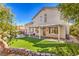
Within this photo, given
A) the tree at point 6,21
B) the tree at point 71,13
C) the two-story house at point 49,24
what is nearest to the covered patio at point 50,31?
the two-story house at point 49,24

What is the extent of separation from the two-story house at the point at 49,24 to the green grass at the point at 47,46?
10cm

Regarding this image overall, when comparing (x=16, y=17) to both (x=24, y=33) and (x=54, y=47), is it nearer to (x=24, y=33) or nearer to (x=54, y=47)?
(x=24, y=33)

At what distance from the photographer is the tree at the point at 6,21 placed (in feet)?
10.7

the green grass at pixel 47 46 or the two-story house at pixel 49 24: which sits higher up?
the two-story house at pixel 49 24

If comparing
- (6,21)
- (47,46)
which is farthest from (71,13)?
(6,21)

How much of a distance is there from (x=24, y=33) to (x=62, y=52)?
0.57m

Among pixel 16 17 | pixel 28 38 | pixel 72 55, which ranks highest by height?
pixel 16 17

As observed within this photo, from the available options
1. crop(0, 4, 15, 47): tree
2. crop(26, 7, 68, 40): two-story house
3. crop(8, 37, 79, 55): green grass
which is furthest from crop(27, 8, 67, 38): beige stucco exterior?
crop(0, 4, 15, 47): tree

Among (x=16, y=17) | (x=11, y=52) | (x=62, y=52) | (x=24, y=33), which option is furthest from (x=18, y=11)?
(x=62, y=52)

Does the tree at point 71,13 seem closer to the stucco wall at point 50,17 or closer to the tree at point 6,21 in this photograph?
the stucco wall at point 50,17

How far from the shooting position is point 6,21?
329 cm

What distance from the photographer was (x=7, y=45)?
325 centimetres

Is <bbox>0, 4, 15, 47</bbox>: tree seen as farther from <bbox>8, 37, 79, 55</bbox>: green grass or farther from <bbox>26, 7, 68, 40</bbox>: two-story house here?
<bbox>26, 7, 68, 40</bbox>: two-story house

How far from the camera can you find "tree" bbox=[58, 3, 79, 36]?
3234 mm
